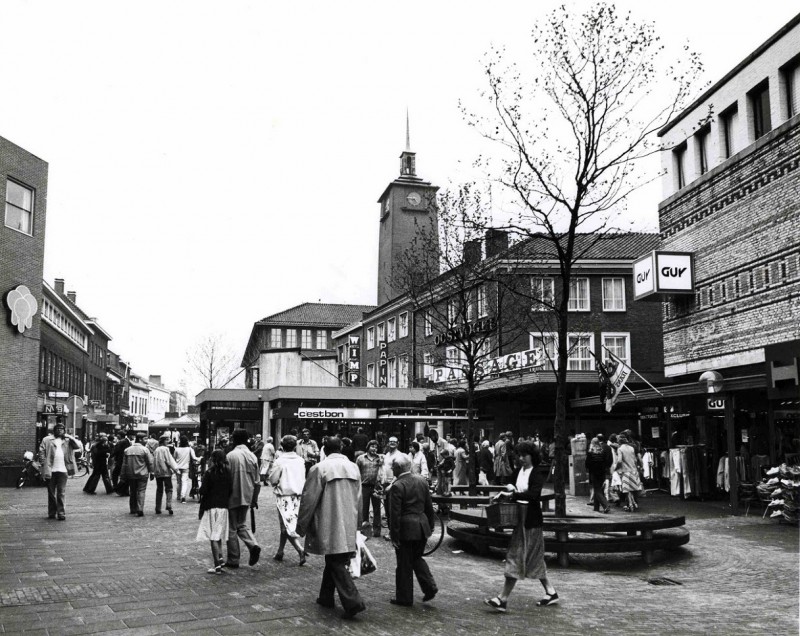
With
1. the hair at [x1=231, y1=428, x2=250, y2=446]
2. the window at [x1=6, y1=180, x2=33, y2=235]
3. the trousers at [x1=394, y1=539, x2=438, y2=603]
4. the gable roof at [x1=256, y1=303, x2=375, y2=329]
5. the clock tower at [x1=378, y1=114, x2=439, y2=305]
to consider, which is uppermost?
the clock tower at [x1=378, y1=114, x2=439, y2=305]

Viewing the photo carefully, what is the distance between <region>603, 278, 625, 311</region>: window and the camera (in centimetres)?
3741

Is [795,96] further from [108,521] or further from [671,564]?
[108,521]

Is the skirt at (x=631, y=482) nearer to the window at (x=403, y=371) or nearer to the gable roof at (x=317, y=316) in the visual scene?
the window at (x=403, y=371)

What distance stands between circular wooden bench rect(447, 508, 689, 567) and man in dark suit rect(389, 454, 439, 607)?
2377mm

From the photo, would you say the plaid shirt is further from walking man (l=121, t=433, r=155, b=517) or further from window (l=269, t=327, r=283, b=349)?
window (l=269, t=327, r=283, b=349)

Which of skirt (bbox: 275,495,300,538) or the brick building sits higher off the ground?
the brick building

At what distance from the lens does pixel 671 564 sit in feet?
36.6

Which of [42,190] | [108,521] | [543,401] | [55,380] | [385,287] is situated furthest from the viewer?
[385,287]

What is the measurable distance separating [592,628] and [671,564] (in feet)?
14.2

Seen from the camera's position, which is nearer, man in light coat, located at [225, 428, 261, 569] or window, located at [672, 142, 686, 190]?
man in light coat, located at [225, 428, 261, 569]

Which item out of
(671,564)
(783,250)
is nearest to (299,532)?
(671,564)

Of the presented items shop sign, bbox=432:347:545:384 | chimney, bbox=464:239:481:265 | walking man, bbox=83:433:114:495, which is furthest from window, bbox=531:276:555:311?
walking man, bbox=83:433:114:495

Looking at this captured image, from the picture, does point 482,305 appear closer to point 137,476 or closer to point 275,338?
point 137,476

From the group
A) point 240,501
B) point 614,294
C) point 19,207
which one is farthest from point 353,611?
point 614,294
